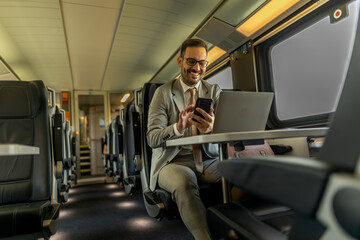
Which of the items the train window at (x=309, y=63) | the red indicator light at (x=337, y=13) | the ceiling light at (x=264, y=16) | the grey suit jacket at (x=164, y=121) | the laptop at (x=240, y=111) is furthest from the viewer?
the ceiling light at (x=264, y=16)

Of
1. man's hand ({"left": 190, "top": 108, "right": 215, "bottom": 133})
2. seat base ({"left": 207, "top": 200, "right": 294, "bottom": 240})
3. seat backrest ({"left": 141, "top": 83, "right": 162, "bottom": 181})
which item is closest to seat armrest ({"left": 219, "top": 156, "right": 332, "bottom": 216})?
seat base ({"left": 207, "top": 200, "right": 294, "bottom": 240})

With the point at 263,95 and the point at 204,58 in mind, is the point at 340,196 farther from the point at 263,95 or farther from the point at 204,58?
the point at 204,58

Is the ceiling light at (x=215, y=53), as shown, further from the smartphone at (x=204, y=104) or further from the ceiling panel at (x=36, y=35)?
the smartphone at (x=204, y=104)

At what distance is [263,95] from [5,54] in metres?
5.10

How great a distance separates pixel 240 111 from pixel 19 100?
1652mm

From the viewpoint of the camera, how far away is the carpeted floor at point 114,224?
8.29ft

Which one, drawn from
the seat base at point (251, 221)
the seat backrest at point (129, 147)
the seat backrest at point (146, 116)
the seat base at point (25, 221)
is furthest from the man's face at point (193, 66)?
the seat backrest at point (129, 147)

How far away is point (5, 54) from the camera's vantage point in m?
4.78

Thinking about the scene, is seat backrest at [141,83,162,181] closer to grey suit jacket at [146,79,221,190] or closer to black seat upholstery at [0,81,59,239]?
grey suit jacket at [146,79,221,190]

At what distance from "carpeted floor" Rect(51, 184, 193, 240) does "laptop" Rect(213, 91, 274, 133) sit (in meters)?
1.37

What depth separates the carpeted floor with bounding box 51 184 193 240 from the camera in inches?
99.4

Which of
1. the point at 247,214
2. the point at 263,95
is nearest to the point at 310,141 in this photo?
the point at 263,95

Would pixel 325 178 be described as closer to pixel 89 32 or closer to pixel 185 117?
pixel 185 117

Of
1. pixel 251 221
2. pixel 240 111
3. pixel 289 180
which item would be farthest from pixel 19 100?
pixel 289 180
